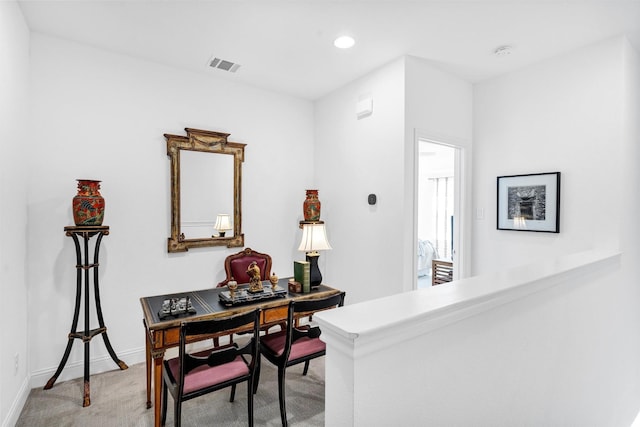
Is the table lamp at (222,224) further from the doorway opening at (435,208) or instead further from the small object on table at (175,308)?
the doorway opening at (435,208)

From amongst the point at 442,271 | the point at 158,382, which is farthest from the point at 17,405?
the point at 442,271

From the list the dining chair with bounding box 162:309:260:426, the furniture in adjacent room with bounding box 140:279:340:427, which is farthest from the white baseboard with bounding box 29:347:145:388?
the dining chair with bounding box 162:309:260:426

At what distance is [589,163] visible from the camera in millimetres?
2746

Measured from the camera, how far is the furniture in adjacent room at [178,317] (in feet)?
6.28

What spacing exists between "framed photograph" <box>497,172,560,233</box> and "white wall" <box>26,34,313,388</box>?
248 centimetres

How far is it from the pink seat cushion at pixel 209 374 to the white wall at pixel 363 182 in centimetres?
160

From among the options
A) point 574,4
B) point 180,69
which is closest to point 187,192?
point 180,69

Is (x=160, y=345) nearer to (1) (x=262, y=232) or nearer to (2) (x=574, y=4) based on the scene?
(1) (x=262, y=232)

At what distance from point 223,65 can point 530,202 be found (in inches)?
125

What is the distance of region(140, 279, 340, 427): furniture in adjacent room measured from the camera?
1.91 metres

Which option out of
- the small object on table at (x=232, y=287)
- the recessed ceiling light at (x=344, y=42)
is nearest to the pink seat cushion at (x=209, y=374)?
the small object on table at (x=232, y=287)

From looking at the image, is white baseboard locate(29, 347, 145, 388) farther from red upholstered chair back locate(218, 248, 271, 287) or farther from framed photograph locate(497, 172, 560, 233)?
framed photograph locate(497, 172, 560, 233)

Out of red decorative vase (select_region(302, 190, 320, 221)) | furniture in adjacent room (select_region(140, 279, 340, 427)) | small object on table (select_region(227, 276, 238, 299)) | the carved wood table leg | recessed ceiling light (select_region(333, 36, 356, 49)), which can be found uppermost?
recessed ceiling light (select_region(333, 36, 356, 49))

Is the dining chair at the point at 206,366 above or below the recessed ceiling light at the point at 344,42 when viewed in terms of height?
below
